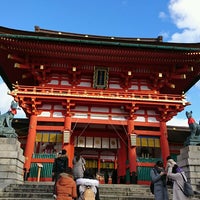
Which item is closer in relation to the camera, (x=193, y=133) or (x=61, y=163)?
(x=61, y=163)

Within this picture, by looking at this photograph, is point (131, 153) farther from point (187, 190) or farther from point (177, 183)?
point (187, 190)

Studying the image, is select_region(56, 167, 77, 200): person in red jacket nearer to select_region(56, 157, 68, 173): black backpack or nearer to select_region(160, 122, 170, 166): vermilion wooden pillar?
select_region(56, 157, 68, 173): black backpack

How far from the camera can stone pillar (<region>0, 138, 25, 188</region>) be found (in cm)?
1135

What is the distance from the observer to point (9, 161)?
1160 centimetres

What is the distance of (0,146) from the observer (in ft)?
38.7

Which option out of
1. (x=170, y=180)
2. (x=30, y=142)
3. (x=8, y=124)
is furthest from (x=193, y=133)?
(x=30, y=142)

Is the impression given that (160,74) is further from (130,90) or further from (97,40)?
(97,40)

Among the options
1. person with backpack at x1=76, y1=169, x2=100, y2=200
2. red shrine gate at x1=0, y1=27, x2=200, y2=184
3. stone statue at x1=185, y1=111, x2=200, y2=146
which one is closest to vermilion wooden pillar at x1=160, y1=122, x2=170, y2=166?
red shrine gate at x1=0, y1=27, x2=200, y2=184

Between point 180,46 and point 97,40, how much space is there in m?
5.46

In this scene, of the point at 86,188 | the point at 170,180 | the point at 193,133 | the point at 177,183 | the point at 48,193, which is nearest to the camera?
the point at 86,188

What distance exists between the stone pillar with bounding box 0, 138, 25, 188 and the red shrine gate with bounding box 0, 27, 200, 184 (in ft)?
10.5

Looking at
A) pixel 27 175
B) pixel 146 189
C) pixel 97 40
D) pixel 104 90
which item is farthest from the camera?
pixel 104 90

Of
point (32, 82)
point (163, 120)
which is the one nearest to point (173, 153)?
point (163, 120)

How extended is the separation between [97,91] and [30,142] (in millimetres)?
5387
